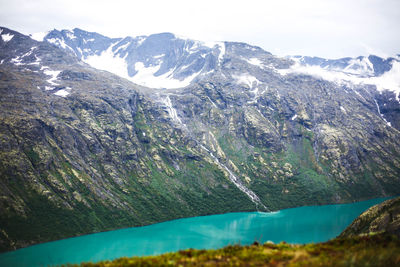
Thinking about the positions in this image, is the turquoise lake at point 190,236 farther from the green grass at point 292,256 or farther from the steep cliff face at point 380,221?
the green grass at point 292,256

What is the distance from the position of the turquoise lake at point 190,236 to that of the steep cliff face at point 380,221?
2665 centimetres

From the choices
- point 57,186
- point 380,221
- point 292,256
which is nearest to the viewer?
point 292,256

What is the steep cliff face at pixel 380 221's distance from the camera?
5142 centimetres

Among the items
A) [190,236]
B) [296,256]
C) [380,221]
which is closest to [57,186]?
[190,236]

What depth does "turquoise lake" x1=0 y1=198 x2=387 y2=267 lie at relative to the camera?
102m

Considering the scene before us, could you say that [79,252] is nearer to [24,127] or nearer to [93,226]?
[93,226]

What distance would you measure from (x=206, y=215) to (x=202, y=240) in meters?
71.5

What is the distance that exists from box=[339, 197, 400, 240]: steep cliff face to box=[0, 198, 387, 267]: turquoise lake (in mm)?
26654

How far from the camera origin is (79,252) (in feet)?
350

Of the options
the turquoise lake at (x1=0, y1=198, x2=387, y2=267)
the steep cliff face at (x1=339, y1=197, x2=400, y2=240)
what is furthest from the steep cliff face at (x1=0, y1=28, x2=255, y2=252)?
the steep cliff face at (x1=339, y1=197, x2=400, y2=240)

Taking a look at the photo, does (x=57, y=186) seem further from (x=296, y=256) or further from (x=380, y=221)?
(x=380, y=221)

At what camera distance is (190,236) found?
132 meters

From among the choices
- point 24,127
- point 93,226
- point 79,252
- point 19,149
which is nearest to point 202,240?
point 79,252

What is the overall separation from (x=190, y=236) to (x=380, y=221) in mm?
90786
